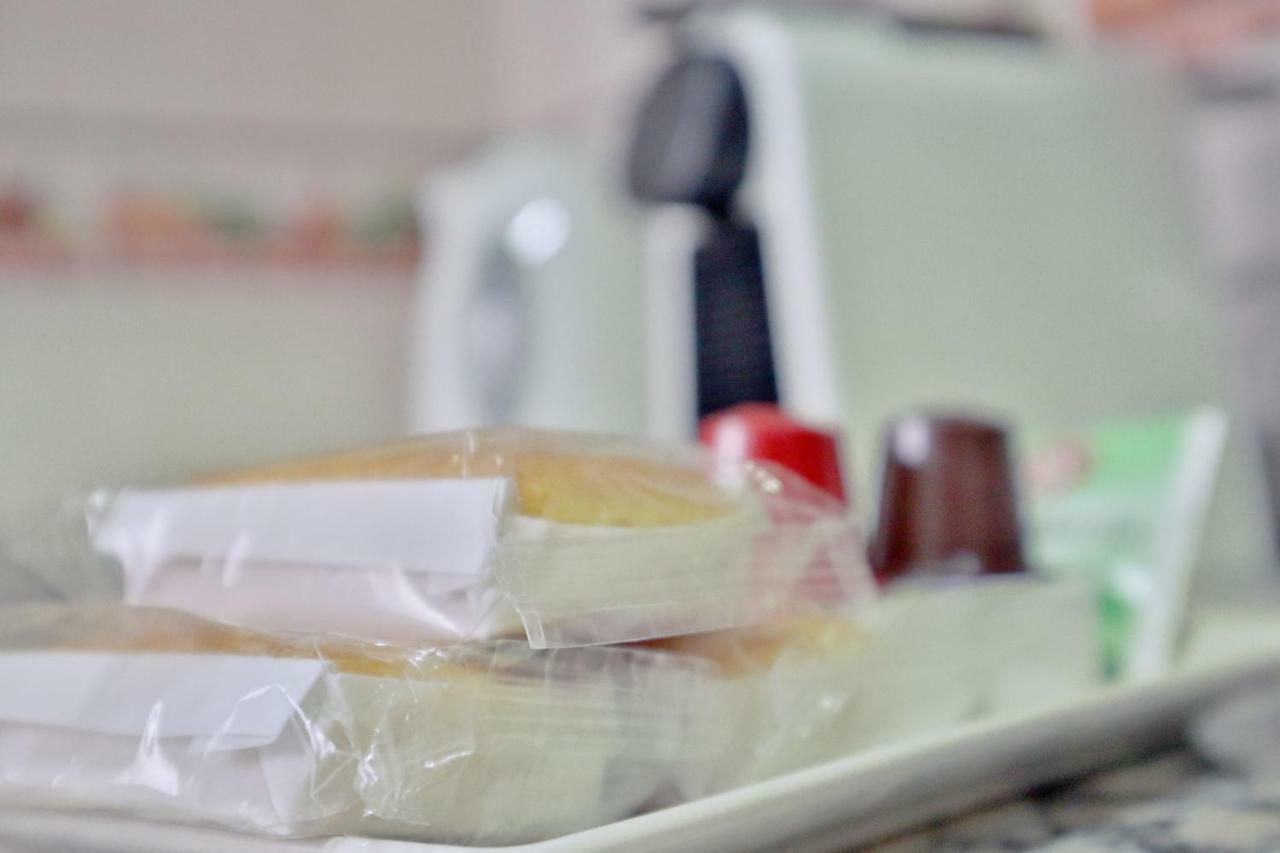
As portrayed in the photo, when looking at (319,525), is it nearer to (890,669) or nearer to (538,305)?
(890,669)

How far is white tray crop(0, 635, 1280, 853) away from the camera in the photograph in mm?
304

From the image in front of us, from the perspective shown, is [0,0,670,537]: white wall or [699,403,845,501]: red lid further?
[0,0,670,537]: white wall

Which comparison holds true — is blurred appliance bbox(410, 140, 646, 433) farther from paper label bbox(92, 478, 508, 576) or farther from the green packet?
paper label bbox(92, 478, 508, 576)

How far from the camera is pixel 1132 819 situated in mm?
413

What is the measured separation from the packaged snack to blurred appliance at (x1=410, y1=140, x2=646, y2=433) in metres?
0.68

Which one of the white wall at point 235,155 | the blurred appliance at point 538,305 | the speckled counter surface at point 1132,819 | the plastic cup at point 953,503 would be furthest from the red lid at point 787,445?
the white wall at point 235,155

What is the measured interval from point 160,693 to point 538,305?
31.4 inches

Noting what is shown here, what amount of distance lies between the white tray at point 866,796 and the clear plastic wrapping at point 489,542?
5 cm

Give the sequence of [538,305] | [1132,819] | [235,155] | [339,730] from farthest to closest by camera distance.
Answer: [235,155]
[538,305]
[1132,819]
[339,730]

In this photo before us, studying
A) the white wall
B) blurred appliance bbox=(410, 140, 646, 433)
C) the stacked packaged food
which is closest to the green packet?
the stacked packaged food

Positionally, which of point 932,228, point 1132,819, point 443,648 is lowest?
point 1132,819

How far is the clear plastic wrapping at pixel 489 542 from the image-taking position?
32cm

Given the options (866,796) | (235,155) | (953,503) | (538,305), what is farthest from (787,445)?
(235,155)

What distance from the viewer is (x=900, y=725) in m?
0.44
